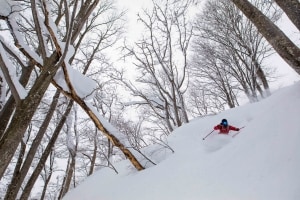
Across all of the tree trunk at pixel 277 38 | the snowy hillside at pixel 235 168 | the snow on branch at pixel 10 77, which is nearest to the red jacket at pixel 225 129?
the snowy hillside at pixel 235 168

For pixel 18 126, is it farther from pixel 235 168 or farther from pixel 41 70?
pixel 235 168

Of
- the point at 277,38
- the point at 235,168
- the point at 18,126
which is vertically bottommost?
the point at 235,168

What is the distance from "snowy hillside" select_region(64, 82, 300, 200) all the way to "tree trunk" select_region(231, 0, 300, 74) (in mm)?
548

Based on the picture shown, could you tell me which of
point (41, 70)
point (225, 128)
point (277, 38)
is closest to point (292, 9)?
point (277, 38)

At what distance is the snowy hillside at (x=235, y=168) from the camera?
8.25 feet

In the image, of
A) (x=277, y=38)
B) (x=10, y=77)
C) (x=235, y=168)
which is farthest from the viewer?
(x=277, y=38)

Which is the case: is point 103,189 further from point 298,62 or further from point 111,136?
point 298,62

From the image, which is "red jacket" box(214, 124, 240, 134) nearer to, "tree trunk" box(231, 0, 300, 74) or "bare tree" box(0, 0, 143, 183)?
"tree trunk" box(231, 0, 300, 74)

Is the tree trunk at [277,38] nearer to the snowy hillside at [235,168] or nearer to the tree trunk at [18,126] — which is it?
the snowy hillside at [235,168]

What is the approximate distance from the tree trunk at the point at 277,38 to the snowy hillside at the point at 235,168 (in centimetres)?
55

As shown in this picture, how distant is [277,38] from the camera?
3309mm

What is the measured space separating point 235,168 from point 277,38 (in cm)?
186

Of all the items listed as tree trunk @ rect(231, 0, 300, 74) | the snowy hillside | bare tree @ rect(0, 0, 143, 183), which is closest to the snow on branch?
bare tree @ rect(0, 0, 143, 183)

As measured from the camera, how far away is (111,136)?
14.0 ft
